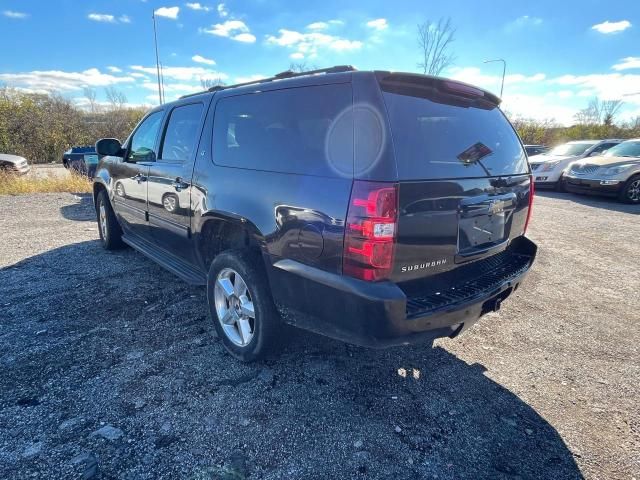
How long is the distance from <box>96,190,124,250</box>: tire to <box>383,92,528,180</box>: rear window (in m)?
4.44

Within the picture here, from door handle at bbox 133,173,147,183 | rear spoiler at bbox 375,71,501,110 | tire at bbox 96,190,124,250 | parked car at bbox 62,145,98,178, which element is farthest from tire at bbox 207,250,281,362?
parked car at bbox 62,145,98,178

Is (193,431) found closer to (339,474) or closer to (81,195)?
(339,474)

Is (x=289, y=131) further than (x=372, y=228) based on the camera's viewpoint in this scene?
Yes

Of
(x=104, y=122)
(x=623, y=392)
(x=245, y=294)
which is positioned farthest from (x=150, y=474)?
(x=104, y=122)

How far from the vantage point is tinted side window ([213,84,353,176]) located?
203 centimetres

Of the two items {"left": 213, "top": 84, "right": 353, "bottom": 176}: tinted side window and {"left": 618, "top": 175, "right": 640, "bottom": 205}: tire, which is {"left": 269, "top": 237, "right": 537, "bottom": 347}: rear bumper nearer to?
{"left": 213, "top": 84, "right": 353, "bottom": 176}: tinted side window

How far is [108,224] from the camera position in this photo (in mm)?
5098

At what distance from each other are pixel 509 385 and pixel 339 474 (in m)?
1.46

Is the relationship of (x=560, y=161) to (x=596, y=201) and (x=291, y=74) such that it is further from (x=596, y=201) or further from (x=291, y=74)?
(x=291, y=74)

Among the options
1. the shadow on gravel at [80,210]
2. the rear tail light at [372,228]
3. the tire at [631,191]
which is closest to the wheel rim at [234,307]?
the rear tail light at [372,228]

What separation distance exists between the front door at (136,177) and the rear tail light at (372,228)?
9.01 ft

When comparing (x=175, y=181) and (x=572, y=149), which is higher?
(x=572, y=149)

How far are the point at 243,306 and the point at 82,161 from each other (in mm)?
13598

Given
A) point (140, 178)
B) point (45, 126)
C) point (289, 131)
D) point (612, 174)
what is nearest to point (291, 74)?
point (289, 131)
